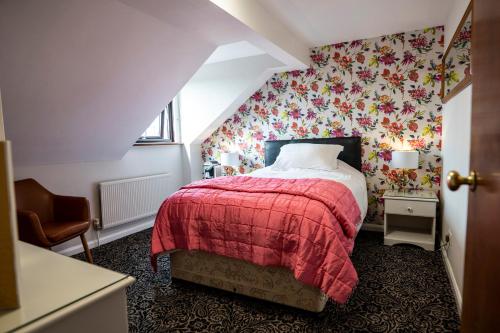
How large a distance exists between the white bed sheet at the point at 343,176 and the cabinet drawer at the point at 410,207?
9.5 inches

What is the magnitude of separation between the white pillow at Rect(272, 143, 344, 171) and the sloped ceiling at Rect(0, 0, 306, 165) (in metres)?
1.42

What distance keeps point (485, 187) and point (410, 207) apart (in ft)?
8.68

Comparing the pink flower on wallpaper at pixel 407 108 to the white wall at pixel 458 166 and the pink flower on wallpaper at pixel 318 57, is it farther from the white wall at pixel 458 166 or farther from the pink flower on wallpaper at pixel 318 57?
the pink flower on wallpaper at pixel 318 57

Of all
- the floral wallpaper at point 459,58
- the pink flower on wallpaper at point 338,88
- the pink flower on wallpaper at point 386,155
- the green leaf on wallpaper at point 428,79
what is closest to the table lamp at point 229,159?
the pink flower on wallpaper at point 338,88

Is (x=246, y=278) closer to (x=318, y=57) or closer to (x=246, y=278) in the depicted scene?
(x=246, y=278)

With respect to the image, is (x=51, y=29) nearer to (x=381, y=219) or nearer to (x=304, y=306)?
(x=304, y=306)

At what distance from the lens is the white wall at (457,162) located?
1976mm

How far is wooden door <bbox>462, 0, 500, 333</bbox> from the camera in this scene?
2.07 ft

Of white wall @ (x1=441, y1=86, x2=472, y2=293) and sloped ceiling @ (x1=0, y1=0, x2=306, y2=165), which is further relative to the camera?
white wall @ (x1=441, y1=86, x2=472, y2=293)

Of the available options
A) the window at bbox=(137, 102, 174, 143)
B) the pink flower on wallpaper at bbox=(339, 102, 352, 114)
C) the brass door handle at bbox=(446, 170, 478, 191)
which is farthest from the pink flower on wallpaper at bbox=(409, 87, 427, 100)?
the window at bbox=(137, 102, 174, 143)

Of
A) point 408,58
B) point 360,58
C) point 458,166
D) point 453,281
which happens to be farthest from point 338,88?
point 453,281

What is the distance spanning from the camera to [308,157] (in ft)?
11.8

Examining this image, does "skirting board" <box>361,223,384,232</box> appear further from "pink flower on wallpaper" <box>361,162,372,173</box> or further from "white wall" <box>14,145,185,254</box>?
"white wall" <box>14,145,185,254</box>

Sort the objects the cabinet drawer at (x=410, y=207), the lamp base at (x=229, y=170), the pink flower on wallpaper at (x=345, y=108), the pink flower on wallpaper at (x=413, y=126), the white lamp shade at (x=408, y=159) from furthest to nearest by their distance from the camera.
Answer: the lamp base at (x=229, y=170) → the pink flower on wallpaper at (x=345, y=108) → the pink flower on wallpaper at (x=413, y=126) → the white lamp shade at (x=408, y=159) → the cabinet drawer at (x=410, y=207)
